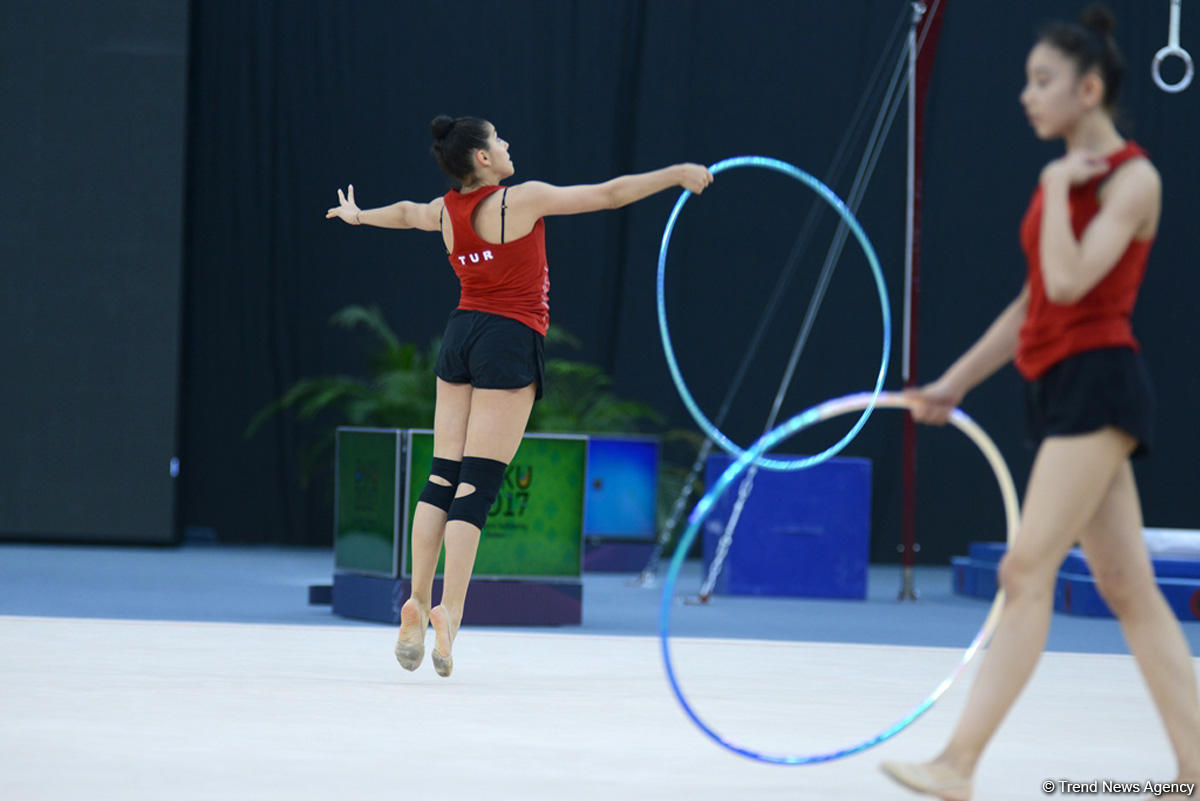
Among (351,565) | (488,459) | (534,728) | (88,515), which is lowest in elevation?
(88,515)

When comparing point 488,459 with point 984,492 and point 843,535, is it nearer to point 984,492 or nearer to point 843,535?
point 843,535

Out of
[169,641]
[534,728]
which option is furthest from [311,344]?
[534,728]

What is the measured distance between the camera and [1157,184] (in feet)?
8.87

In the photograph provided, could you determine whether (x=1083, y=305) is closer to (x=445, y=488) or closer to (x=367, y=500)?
(x=445, y=488)

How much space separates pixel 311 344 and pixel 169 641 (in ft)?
20.3

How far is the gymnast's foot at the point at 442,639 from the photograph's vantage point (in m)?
4.28

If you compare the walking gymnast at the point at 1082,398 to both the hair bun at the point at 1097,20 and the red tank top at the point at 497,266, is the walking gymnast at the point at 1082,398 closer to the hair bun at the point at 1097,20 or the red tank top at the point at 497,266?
the hair bun at the point at 1097,20

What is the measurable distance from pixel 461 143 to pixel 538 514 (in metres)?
2.39

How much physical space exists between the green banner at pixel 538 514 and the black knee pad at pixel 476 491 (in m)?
1.89

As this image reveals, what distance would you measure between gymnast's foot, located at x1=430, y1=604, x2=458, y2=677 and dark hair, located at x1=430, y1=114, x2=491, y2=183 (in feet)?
4.13

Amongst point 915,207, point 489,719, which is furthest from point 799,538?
point 489,719

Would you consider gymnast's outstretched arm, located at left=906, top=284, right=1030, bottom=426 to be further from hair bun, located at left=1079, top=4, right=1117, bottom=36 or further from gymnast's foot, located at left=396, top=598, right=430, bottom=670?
gymnast's foot, located at left=396, top=598, right=430, bottom=670

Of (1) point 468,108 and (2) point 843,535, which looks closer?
(2) point 843,535

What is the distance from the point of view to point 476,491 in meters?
4.43
